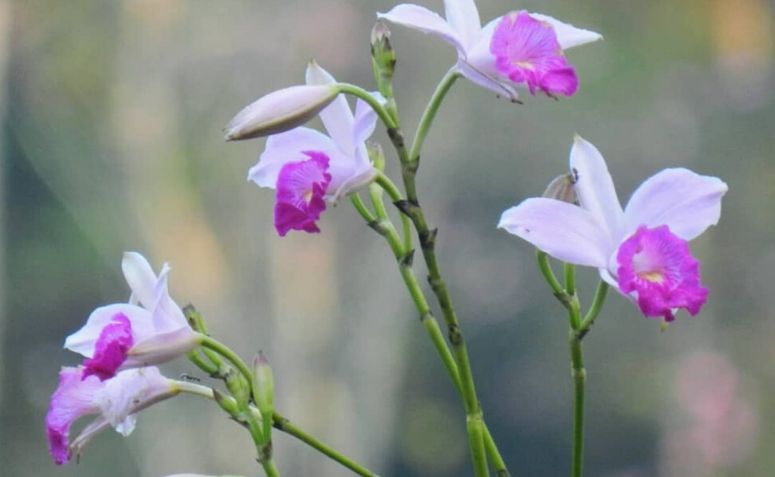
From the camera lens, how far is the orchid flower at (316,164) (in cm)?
46

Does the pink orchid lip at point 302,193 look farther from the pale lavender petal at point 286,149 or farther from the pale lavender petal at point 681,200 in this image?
the pale lavender petal at point 681,200

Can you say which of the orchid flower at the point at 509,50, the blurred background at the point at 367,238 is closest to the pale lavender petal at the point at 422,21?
the orchid flower at the point at 509,50

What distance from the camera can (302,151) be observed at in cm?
48

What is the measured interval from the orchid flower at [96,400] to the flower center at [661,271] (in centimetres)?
21

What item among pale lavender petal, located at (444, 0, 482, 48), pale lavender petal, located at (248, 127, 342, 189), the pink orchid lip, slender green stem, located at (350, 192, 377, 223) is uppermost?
pale lavender petal, located at (444, 0, 482, 48)

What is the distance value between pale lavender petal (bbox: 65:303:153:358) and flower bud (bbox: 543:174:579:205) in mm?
188

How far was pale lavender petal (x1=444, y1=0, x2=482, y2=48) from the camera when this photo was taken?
479 millimetres

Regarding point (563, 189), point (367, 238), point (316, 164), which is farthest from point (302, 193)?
point (367, 238)

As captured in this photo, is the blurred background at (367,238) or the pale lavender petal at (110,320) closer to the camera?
the pale lavender petal at (110,320)

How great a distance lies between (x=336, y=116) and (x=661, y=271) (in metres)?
0.16

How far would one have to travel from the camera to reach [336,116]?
1.61 feet

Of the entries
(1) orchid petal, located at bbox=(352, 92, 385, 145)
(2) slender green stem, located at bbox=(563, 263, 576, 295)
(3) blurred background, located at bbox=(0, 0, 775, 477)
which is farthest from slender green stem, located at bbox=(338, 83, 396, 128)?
(3) blurred background, located at bbox=(0, 0, 775, 477)

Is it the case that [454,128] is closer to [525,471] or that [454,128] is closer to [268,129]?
[525,471]

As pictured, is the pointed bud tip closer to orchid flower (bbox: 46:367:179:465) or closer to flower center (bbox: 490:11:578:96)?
flower center (bbox: 490:11:578:96)
